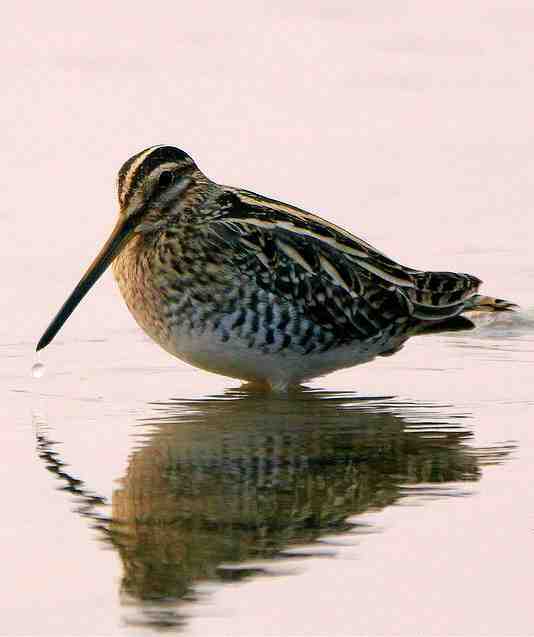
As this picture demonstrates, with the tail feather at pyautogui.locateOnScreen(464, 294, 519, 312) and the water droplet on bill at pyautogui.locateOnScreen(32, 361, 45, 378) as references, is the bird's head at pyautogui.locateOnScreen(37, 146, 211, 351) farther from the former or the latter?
the tail feather at pyautogui.locateOnScreen(464, 294, 519, 312)

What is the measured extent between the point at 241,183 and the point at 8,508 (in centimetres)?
619

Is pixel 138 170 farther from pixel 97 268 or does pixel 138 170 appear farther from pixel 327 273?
pixel 327 273

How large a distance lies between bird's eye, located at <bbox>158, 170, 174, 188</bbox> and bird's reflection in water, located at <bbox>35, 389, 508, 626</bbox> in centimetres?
115

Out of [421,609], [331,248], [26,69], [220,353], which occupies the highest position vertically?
[26,69]

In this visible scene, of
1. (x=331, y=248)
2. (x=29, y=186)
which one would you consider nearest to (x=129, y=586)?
(x=331, y=248)

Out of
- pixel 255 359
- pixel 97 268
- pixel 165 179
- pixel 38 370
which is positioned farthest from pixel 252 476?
pixel 165 179

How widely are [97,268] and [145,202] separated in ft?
1.43

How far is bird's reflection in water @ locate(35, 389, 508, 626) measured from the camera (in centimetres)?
628

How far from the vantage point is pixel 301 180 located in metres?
12.9

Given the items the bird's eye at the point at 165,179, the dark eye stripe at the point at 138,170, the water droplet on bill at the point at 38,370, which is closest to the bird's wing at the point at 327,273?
the bird's eye at the point at 165,179

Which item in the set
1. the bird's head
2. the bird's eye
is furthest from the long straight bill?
the bird's eye

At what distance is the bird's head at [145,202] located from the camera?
9242 millimetres

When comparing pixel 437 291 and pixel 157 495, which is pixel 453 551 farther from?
pixel 437 291

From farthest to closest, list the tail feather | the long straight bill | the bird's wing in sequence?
the tail feather → the bird's wing → the long straight bill
